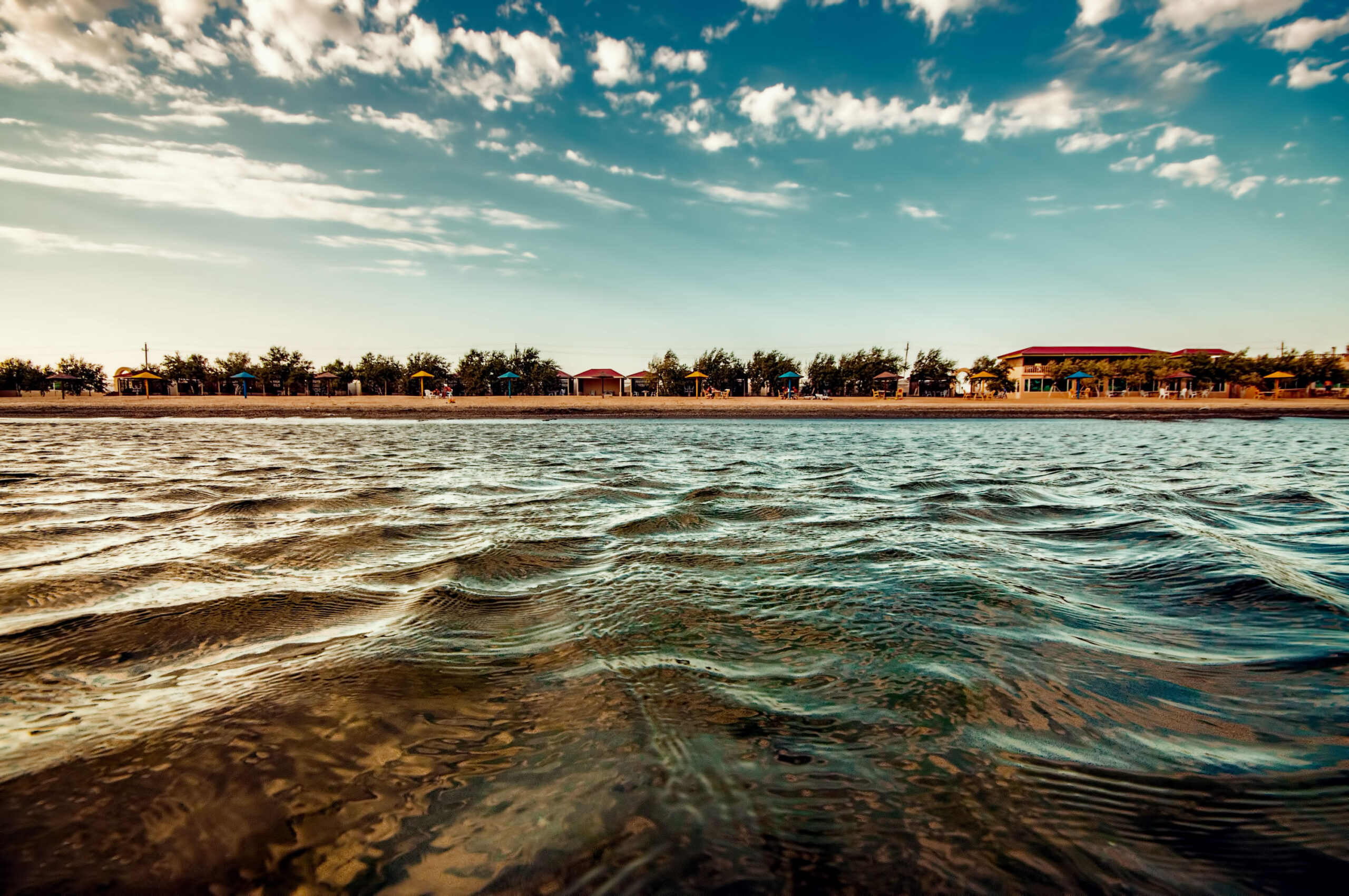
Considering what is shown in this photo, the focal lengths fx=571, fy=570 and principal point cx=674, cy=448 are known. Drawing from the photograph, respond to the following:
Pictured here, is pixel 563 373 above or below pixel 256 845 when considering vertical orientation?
above

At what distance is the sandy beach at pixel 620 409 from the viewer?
34.7m

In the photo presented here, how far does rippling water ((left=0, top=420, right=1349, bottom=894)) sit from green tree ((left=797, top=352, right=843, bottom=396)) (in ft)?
214

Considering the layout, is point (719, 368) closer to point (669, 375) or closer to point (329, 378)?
point (669, 375)

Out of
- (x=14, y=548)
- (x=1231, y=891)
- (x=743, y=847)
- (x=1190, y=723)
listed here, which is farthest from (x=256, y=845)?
(x=14, y=548)

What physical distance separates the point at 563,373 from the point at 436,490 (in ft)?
235

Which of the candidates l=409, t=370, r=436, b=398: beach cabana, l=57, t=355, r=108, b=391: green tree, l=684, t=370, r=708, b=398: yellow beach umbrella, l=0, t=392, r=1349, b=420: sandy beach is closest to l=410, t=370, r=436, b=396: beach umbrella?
l=409, t=370, r=436, b=398: beach cabana

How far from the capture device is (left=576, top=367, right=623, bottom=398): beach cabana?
84.0 metres

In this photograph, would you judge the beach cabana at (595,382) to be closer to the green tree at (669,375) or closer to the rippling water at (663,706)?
the green tree at (669,375)

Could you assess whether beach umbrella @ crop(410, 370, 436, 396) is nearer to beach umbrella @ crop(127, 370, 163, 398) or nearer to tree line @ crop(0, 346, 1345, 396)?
tree line @ crop(0, 346, 1345, 396)

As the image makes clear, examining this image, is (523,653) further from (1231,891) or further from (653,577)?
(1231,891)

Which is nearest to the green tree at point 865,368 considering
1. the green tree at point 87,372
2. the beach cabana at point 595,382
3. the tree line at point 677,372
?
the tree line at point 677,372

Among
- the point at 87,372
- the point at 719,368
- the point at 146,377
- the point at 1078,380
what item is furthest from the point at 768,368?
the point at 87,372

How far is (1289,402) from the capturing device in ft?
146

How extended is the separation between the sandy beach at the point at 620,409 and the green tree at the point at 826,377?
2065cm
